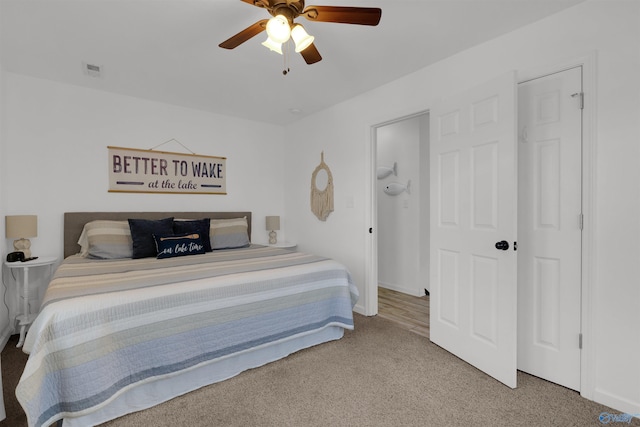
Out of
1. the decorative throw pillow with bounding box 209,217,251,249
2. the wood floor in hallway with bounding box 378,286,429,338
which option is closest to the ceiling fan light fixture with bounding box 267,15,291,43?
the decorative throw pillow with bounding box 209,217,251,249

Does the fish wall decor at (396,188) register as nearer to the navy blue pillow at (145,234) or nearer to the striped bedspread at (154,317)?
the striped bedspread at (154,317)

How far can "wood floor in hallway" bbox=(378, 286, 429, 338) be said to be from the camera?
303 centimetres

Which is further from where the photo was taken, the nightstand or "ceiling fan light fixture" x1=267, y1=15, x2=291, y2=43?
the nightstand

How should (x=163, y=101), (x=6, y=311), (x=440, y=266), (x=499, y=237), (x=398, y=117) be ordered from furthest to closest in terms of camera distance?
(x=163, y=101)
(x=398, y=117)
(x=6, y=311)
(x=440, y=266)
(x=499, y=237)

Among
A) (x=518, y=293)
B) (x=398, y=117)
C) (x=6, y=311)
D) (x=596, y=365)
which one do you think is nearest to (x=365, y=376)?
(x=518, y=293)

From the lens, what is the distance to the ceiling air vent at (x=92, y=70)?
2.65 meters

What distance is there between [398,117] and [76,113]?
3.23 meters

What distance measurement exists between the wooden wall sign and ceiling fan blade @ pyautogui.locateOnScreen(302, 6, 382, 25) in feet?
8.76

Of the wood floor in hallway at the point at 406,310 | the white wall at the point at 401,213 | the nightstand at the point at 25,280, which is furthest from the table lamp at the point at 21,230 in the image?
the white wall at the point at 401,213

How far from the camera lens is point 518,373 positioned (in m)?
2.13

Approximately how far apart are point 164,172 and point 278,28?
2.63 m

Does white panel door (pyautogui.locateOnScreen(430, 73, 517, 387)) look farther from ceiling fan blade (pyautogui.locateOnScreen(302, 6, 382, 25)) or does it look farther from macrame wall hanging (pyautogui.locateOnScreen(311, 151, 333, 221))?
macrame wall hanging (pyautogui.locateOnScreen(311, 151, 333, 221))

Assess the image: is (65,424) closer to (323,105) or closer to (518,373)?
(518,373)

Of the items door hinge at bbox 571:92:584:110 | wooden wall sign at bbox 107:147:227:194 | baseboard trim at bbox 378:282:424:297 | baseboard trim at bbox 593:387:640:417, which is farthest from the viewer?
baseboard trim at bbox 378:282:424:297
